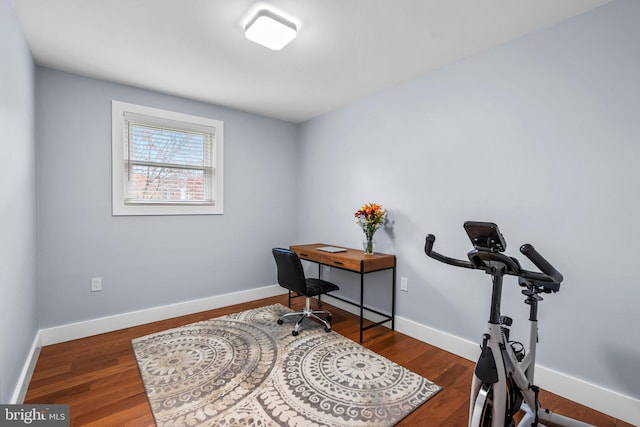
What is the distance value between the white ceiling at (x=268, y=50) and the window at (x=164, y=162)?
14.0 inches

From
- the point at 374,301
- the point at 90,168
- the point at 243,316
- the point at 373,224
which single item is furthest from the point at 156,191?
the point at 374,301

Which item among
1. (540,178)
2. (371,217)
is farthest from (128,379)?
(540,178)

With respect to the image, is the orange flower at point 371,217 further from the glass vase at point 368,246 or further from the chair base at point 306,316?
the chair base at point 306,316

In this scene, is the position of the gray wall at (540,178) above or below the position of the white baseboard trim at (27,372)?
above

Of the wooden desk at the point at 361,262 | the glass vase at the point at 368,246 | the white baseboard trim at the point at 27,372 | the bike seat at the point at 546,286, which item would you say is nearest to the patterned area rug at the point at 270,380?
the wooden desk at the point at 361,262

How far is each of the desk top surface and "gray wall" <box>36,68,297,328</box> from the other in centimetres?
102

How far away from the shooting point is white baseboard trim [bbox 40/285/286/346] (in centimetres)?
271

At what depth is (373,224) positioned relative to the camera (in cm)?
301

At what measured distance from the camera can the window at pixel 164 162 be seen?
9.78 ft

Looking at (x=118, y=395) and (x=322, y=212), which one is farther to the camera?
(x=322, y=212)

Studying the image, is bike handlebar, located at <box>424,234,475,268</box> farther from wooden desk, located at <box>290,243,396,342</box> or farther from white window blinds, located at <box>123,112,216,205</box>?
white window blinds, located at <box>123,112,216,205</box>

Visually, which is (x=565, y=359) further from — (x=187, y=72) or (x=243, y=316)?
(x=187, y=72)

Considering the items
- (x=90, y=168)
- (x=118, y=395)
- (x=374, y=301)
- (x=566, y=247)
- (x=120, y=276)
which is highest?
(x=90, y=168)

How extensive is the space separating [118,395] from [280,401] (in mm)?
1082
